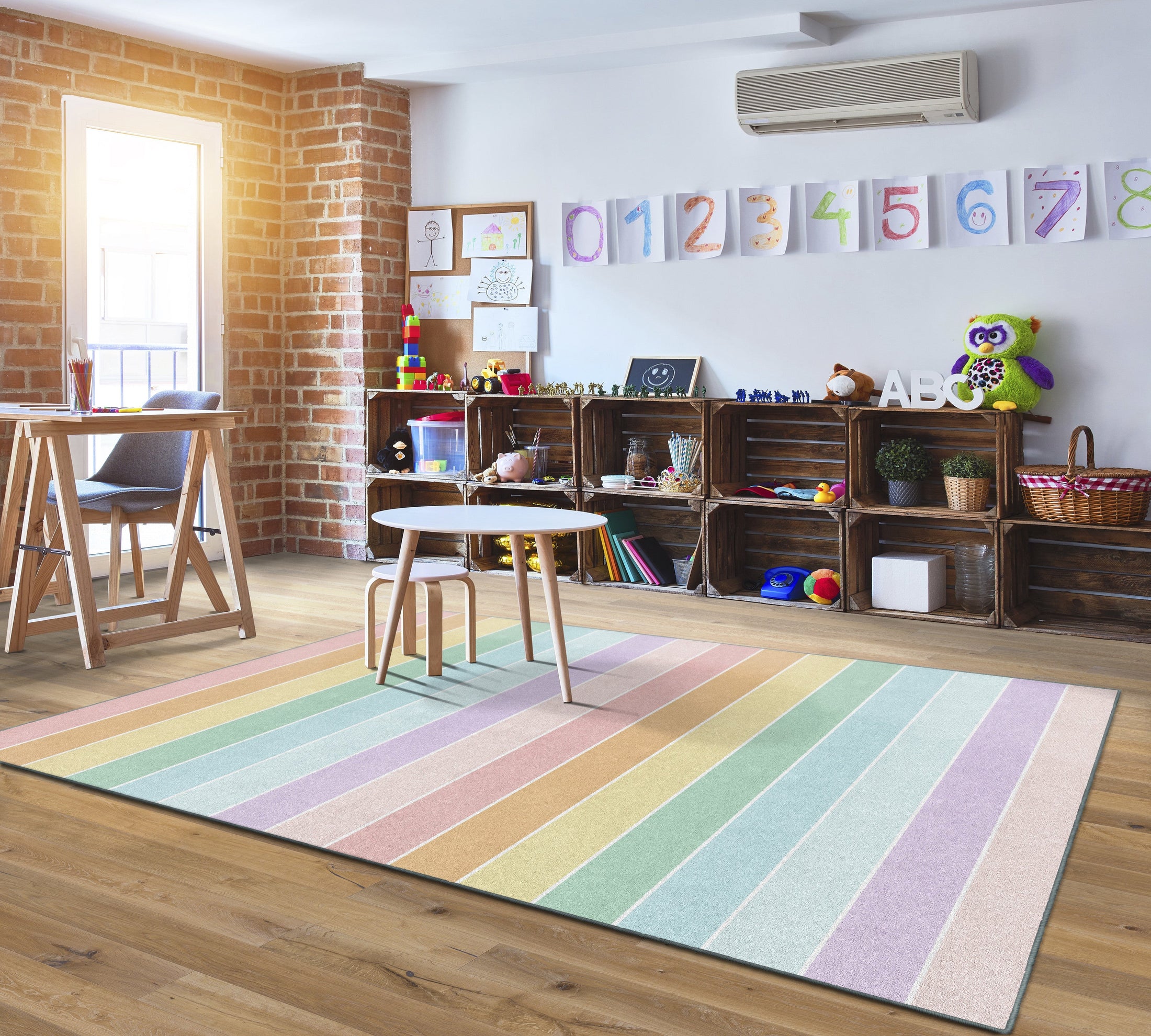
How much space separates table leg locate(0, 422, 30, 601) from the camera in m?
4.00

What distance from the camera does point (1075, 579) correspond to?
15.1ft

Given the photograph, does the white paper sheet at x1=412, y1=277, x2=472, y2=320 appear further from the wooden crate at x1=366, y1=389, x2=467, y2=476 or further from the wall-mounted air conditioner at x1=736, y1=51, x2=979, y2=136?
the wall-mounted air conditioner at x1=736, y1=51, x2=979, y2=136

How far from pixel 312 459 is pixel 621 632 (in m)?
2.38

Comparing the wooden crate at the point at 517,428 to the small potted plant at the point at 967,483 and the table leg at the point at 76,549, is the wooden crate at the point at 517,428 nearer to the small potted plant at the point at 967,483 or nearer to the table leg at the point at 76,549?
the small potted plant at the point at 967,483

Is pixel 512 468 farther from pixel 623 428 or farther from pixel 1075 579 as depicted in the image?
pixel 1075 579

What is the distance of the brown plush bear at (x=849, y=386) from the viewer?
468 cm

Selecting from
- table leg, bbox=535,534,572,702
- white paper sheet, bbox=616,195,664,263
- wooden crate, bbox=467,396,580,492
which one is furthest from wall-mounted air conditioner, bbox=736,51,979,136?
table leg, bbox=535,534,572,702

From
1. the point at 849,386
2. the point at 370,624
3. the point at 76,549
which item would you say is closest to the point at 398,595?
the point at 370,624

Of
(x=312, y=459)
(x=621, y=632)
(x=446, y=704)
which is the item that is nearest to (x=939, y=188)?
(x=621, y=632)

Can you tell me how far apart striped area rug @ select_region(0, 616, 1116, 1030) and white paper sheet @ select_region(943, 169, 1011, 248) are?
1808 millimetres

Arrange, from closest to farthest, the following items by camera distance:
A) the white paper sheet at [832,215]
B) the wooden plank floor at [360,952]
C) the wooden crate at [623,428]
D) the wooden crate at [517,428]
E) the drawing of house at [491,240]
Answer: the wooden plank floor at [360,952], the white paper sheet at [832,215], the wooden crate at [623,428], the wooden crate at [517,428], the drawing of house at [491,240]

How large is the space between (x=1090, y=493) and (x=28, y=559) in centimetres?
367

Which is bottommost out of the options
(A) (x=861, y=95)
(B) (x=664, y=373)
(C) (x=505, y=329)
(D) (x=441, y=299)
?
(B) (x=664, y=373)

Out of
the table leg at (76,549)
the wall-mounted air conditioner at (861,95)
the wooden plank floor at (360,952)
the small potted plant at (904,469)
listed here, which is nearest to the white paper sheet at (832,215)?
the wall-mounted air conditioner at (861,95)
